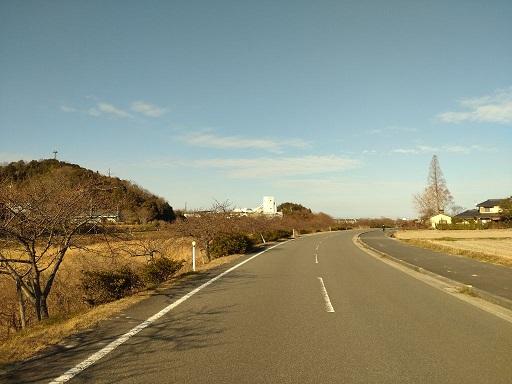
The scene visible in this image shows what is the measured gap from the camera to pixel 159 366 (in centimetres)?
504

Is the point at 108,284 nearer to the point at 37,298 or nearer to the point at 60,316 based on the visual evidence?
the point at 37,298

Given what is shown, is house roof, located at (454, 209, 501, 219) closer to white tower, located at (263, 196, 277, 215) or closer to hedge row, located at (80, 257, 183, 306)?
white tower, located at (263, 196, 277, 215)

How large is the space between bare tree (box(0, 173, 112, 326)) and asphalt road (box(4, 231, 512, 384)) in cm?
275

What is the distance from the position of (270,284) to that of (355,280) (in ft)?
8.88

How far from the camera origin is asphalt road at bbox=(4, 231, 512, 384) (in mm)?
4824

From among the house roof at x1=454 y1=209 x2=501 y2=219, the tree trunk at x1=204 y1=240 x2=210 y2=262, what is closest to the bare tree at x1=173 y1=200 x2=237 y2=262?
the tree trunk at x1=204 y1=240 x2=210 y2=262

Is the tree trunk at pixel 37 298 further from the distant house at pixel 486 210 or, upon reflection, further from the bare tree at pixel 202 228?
the distant house at pixel 486 210

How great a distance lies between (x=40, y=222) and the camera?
9844 millimetres

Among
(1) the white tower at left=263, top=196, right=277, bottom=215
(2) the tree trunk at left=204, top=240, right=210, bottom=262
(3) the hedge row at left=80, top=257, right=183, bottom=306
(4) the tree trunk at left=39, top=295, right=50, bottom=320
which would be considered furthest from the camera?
(1) the white tower at left=263, top=196, right=277, bottom=215

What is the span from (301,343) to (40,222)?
6725 mm

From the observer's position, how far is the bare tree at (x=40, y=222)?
966 cm

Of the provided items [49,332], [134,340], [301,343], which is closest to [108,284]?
[49,332]

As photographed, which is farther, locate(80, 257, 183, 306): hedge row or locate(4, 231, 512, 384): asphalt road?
locate(80, 257, 183, 306): hedge row

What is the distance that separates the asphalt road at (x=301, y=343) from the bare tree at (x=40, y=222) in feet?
9.01
